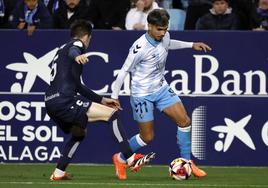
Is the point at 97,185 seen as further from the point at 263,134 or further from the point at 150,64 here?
the point at 263,134

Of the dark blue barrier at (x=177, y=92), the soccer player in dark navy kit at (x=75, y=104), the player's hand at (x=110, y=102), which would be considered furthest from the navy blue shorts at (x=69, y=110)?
the dark blue barrier at (x=177, y=92)

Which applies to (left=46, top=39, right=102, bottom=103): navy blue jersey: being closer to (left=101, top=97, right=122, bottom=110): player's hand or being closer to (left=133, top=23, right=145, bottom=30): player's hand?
(left=101, top=97, right=122, bottom=110): player's hand

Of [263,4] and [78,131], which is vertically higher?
[263,4]

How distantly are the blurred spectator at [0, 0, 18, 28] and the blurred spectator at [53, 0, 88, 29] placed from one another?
0.92 meters

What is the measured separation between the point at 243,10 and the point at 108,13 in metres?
2.32

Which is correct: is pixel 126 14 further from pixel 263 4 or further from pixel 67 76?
pixel 67 76

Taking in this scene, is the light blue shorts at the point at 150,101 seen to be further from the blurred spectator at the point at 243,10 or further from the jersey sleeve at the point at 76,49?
the blurred spectator at the point at 243,10

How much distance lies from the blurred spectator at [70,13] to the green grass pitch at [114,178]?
260 centimetres

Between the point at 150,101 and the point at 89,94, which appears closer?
the point at 89,94

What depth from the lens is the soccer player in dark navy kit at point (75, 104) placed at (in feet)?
39.5

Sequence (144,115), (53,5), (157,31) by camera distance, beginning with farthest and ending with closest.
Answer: (53,5) < (144,115) < (157,31)

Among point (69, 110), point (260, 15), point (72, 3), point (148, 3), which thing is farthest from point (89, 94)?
point (260, 15)

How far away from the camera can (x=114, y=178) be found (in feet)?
41.9

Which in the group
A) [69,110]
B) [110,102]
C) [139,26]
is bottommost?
[69,110]
